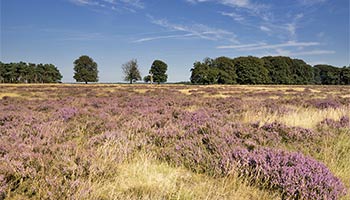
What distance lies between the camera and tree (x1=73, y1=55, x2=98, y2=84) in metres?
96.8

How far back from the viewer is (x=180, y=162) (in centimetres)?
400

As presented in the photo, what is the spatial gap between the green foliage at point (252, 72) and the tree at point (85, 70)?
202 ft

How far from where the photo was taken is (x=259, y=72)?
9181 centimetres

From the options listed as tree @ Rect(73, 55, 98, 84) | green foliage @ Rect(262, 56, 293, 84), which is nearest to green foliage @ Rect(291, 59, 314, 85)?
green foliage @ Rect(262, 56, 293, 84)

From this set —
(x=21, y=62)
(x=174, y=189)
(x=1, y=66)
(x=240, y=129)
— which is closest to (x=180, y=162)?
(x=174, y=189)

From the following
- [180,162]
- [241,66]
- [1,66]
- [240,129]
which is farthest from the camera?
[241,66]

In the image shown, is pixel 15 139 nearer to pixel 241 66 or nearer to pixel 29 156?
pixel 29 156

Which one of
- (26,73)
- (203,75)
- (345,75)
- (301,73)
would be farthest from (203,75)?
(26,73)

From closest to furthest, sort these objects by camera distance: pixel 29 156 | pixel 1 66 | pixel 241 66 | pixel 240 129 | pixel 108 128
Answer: pixel 29 156 < pixel 240 129 < pixel 108 128 < pixel 1 66 < pixel 241 66

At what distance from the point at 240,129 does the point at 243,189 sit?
2621 millimetres

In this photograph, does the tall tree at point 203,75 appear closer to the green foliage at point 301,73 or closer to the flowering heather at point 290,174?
the green foliage at point 301,73

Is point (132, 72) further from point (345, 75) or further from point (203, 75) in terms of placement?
point (345, 75)

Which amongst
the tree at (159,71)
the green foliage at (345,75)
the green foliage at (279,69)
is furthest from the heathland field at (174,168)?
the green foliage at (345,75)

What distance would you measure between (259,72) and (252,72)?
372 centimetres
